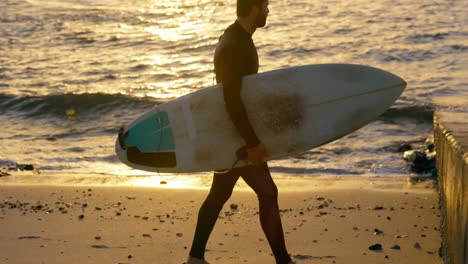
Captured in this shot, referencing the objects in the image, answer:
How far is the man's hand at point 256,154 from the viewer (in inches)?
208

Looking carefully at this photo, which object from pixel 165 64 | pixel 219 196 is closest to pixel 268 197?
pixel 219 196

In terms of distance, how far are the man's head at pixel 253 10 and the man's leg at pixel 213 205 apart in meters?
0.86

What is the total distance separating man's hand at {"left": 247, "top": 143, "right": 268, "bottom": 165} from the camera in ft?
17.3

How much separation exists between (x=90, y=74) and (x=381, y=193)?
33.1 ft

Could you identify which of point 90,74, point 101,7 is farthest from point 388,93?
point 101,7

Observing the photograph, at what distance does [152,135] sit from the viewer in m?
5.88

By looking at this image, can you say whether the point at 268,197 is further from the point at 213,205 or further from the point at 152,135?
the point at 152,135

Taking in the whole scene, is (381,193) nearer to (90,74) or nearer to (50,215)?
(50,215)

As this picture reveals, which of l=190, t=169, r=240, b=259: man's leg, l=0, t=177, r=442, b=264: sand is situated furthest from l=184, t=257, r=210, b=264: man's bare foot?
l=0, t=177, r=442, b=264: sand

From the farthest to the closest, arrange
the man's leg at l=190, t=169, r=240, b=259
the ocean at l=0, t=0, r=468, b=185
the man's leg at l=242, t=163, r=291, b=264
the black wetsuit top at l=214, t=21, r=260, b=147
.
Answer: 1. the ocean at l=0, t=0, r=468, b=185
2. the man's leg at l=190, t=169, r=240, b=259
3. the man's leg at l=242, t=163, r=291, b=264
4. the black wetsuit top at l=214, t=21, r=260, b=147

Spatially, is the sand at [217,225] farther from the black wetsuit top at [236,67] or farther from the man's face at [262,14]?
the man's face at [262,14]

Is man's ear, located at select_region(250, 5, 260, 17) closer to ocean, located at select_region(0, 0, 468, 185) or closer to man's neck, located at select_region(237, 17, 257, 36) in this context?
man's neck, located at select_region(237, 17, 257, 36)

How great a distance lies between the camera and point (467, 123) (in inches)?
225

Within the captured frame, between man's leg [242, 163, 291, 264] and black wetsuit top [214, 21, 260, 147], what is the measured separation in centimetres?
21
